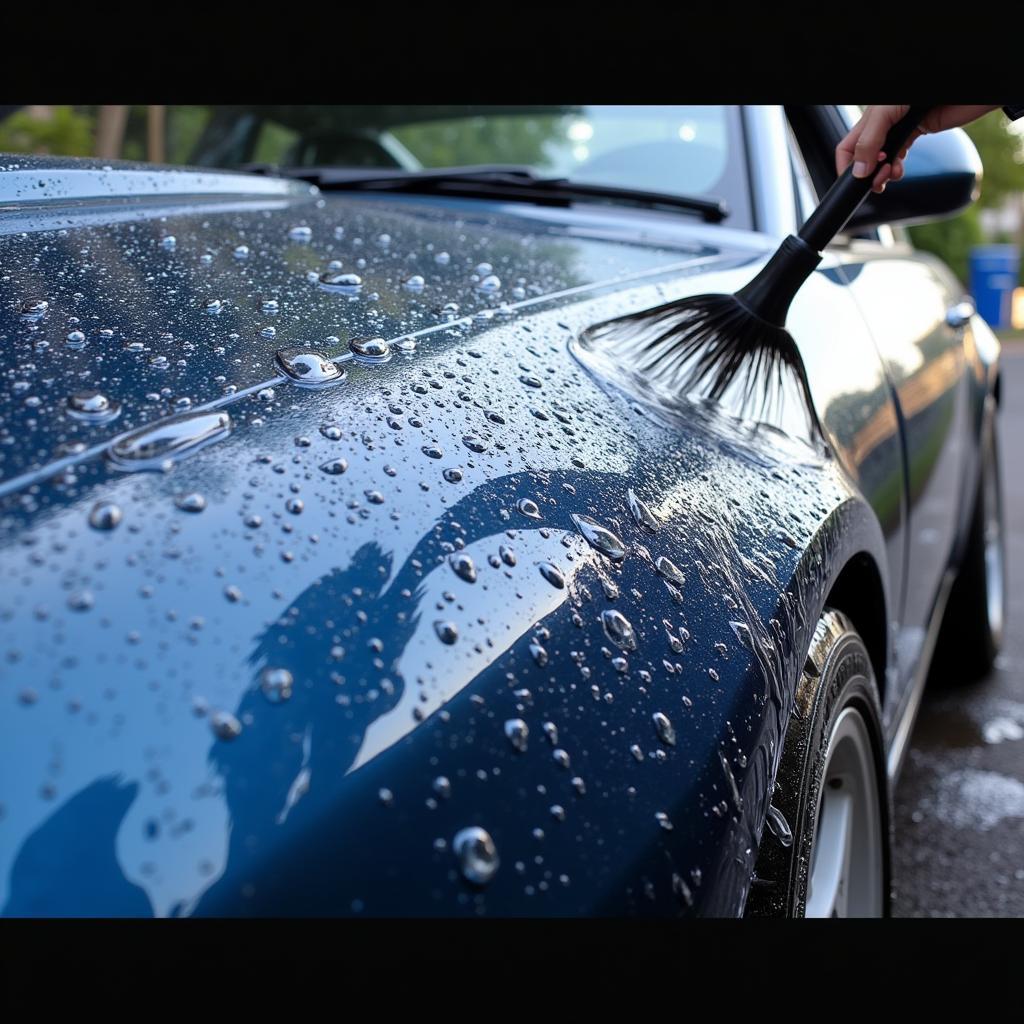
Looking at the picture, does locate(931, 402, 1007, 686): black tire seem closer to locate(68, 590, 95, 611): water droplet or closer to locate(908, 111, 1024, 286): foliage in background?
locate(68, 590, 95, 611): water droplet

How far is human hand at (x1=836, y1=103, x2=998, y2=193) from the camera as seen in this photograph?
1.61 metres

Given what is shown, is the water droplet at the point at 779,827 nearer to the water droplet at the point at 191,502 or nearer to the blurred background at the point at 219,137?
the water droplet at the point at 191,502

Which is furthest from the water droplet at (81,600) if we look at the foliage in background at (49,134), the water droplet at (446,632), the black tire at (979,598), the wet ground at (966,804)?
the foliage in background at (49,134)

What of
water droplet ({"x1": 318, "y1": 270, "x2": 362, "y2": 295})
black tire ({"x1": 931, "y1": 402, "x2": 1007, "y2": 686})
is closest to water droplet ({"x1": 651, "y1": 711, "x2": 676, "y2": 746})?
water droplet ({"x1": 318, "y1": 270, "x2": 362, "y2": 295})

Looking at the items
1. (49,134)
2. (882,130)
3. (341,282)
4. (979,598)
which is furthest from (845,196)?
(49,134)

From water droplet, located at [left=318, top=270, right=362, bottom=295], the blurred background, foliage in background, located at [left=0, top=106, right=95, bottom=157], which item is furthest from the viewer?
foliage in background, located at [left=0, top=106, right=95, bottom=157]

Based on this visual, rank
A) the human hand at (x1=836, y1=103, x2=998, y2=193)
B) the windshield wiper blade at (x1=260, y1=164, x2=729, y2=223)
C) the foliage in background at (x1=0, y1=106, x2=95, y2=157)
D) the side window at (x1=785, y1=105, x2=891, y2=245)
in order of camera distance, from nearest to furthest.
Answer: the human hand at (x1=836, y1=103, x2=998, y2=193) → the windshield wiper blade at (x1=260, y1=164, x2=729, y2=223) → the side window at (x1=785, y1=105, x2=891, y2=245) → the foliage in background at (x1=0, y1=106, x2=95, y2=157)

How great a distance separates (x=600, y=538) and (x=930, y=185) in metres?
1.63

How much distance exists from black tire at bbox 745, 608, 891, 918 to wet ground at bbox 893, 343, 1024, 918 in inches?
33.7

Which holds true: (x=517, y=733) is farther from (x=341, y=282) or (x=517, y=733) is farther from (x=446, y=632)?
(x=341, y=282)

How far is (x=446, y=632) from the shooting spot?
83 cm

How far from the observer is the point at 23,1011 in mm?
717
